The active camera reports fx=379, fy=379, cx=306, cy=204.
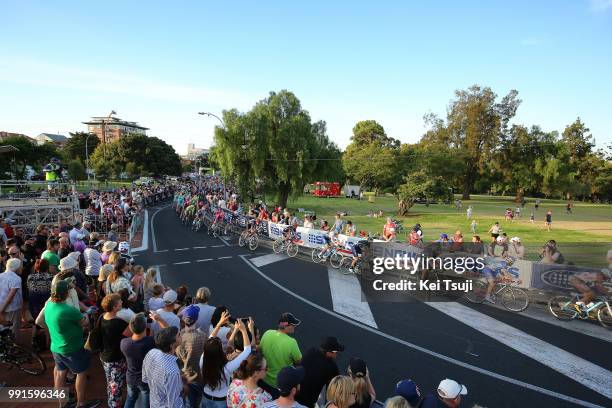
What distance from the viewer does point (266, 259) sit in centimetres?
1609

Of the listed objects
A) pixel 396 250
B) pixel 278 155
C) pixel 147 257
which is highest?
pixel 278 155

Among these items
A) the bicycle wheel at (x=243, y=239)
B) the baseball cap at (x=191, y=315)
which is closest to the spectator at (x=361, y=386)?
the baseball cap at (x=191, y=315)

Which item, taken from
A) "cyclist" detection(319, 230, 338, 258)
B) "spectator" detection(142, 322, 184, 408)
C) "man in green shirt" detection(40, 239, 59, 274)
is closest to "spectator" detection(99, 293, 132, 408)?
"spectator" detection(142, 322, 184, 408)

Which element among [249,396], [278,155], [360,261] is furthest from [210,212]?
[249,396]

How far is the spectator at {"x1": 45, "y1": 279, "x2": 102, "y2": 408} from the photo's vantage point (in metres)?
4.81

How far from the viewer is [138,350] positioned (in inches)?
173

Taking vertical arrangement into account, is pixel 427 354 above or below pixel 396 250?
below

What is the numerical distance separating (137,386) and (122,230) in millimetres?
19019

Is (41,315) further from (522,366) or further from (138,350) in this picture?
(522,366)

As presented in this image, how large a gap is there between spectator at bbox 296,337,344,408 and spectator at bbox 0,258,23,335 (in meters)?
5.25

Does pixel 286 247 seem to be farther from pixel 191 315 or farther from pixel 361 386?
pixel 361 386

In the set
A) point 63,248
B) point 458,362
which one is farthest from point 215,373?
point 63,248

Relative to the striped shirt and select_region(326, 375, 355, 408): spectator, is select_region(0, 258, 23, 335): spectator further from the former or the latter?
select_region(326, 375, 355, 408): spectator

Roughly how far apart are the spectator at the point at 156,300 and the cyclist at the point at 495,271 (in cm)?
863
